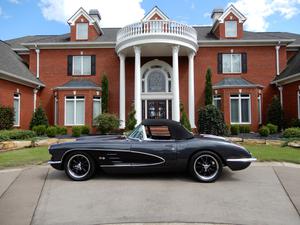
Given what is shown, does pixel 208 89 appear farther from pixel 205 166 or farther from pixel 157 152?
pixel 157 152

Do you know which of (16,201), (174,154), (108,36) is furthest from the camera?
(108,36)

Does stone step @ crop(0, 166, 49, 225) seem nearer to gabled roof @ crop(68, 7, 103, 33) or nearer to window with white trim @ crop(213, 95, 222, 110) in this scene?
window with white trim @ crop(213, 95, 222, 110)

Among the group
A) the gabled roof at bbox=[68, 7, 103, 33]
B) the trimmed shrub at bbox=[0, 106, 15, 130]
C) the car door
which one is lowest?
the car door

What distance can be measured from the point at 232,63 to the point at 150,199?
16812 mm

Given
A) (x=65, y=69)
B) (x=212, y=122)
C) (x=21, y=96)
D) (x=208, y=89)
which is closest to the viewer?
(x=212, y=122)

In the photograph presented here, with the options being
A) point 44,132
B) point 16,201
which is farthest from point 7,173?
point 44,132

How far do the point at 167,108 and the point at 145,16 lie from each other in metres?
6.61

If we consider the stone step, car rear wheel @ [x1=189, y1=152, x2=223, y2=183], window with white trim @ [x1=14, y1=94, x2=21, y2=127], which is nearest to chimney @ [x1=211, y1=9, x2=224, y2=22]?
window with white trim @ [x1=14, y1=94, x2=21, y2=127]

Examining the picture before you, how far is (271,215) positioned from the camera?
14.4 ft

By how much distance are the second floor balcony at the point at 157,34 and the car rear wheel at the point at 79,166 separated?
39.3ft

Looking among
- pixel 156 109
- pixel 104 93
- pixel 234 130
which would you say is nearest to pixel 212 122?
pixel 234 130

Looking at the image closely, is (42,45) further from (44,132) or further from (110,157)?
(110,157)

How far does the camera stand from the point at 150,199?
510 centimetres

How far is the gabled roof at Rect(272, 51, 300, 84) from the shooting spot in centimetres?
1739
